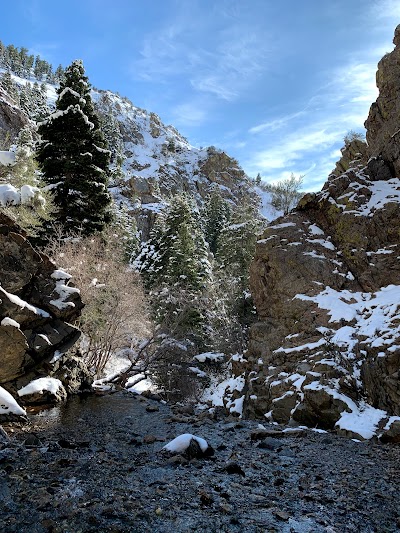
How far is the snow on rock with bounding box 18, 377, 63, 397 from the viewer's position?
10543 millimetres

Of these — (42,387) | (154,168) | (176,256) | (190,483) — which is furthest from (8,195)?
(154,168)

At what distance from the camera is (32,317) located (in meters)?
11.9

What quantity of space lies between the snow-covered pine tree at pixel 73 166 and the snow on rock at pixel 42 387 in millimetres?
10990

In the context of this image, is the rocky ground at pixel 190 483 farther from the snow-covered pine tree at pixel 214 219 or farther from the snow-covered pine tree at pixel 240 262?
the snow-covered pine tree at pixel 214 219

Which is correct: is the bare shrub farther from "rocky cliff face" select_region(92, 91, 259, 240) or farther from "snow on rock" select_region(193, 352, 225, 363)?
"rocky cliff face" select_region(92, 91, 259, 240)

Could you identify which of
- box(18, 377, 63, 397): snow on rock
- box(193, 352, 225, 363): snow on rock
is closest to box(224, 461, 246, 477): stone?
box(18, 377, 63, 397): snow on rock

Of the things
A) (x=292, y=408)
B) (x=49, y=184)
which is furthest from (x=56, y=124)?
(x=292, y=408)

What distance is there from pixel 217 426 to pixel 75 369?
22.6 ft

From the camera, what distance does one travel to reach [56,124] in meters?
21.3

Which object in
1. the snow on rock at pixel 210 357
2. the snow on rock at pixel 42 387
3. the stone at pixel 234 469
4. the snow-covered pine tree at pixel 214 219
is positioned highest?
the snow-covered pine tree at pixel 214 219

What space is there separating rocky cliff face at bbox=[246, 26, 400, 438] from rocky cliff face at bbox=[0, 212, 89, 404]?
7.04 m

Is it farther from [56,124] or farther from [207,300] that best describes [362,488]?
[56,124]

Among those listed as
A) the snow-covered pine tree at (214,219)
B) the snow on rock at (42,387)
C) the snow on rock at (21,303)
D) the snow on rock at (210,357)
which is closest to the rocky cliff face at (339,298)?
the snow on rock at (42,387)

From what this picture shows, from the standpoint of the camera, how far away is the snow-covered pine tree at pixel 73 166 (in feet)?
68.7
